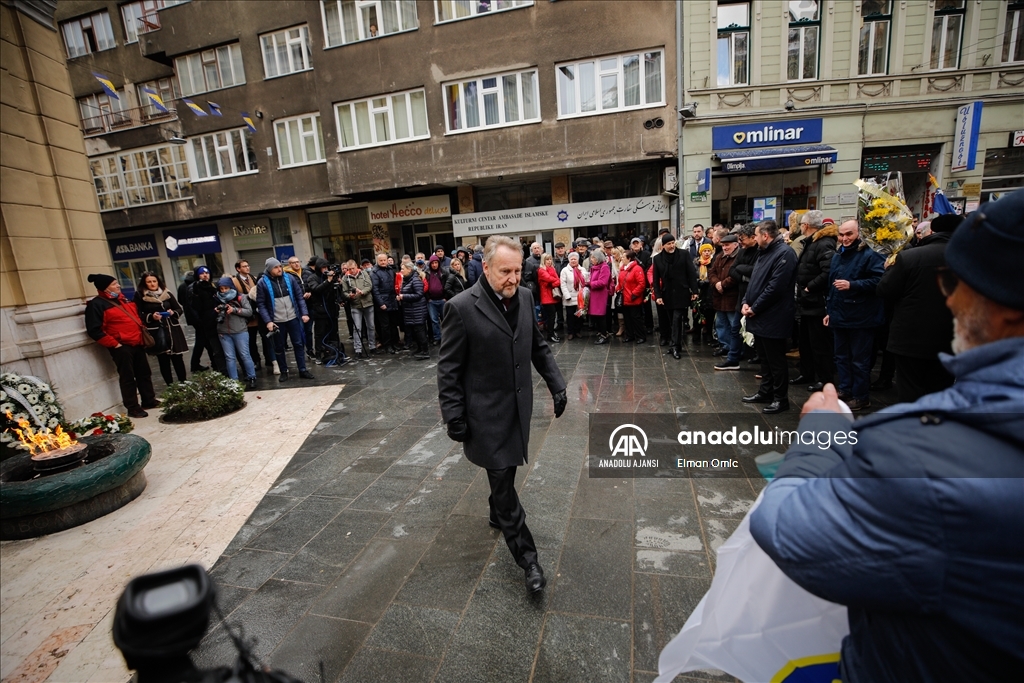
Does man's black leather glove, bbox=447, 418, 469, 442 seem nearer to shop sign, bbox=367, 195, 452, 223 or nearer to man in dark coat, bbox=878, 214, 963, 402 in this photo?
man in dark coat, bbox=878, 214, 963, 402

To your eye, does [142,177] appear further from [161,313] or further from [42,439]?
[42,439]

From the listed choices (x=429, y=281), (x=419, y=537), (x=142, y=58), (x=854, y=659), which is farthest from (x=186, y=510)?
(x=142, y=58)

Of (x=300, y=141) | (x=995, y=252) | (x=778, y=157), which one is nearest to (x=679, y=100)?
(x=778, y=157)

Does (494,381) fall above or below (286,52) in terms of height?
below

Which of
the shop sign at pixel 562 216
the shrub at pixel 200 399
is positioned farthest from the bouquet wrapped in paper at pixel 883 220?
the shop sign at pixel 562 216

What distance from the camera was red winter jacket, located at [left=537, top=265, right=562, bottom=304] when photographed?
385 inches

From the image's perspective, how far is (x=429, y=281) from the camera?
10.4 m

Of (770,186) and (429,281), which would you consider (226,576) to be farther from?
(770,186)

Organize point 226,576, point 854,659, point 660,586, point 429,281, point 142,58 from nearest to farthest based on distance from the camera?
point 854,659 → point 660,586 → point 226,576 → point 429,281 → point 142,58

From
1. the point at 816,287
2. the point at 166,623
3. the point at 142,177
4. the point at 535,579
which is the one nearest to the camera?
the point at 166,623

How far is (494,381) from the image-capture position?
9.93 ft

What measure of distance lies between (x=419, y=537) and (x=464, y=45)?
53.7ft

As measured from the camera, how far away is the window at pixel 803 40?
1393 centimetres

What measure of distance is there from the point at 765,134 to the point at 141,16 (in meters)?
25.1
